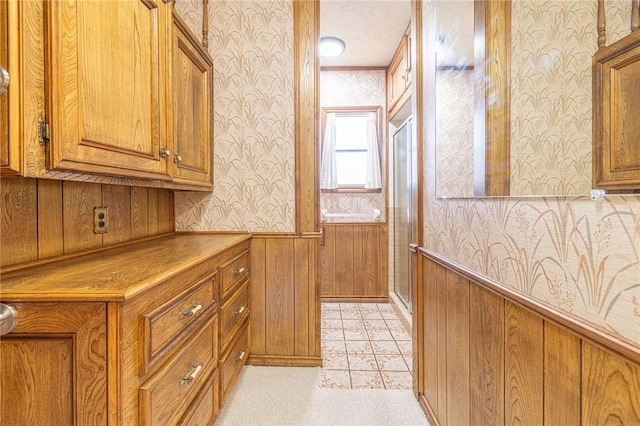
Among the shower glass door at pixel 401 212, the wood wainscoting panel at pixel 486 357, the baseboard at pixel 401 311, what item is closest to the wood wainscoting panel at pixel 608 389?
the wood wainscoting panel at pixel 486 357

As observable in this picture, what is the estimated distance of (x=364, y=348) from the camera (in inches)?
92.5

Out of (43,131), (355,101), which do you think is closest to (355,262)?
(355,101)

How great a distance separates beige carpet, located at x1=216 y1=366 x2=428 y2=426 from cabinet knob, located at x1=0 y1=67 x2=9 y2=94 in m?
1.59

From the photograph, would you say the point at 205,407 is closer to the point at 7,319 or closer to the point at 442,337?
the point at 7,319

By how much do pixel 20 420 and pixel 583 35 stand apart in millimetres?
1519

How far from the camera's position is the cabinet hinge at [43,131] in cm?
80

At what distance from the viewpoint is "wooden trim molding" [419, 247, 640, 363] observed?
0.54 metres

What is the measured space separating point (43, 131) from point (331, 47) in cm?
277

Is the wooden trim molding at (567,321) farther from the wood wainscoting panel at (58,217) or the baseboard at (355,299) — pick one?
the baseboard at (355,299)

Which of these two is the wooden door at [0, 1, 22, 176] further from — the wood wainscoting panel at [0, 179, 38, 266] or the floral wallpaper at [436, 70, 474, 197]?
the floral wallpaper at [436, 70, 474, 197]

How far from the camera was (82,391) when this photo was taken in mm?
717

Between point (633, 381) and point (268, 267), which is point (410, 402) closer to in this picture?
point (268, 267)

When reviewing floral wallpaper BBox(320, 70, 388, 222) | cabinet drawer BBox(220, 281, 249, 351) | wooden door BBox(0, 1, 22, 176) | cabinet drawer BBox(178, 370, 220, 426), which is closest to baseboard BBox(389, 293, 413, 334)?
floral wallpaper BBox(320, 70, 388, 222)

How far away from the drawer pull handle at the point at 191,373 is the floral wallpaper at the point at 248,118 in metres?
1.04
